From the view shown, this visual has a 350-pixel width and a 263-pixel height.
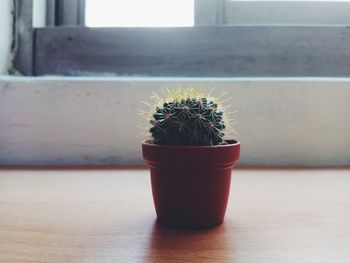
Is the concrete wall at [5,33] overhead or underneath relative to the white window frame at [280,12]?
underneath

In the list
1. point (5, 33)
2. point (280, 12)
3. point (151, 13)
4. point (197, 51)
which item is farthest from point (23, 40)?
point (280, 12)

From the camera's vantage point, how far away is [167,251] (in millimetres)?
479

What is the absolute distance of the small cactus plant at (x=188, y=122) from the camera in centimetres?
58

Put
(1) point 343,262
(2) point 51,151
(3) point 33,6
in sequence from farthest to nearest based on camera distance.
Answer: (3) point 33,6
(2) point 51,151
(1) point 343,262

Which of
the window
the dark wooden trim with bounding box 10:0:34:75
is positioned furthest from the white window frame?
the dark wooden trim with bounding box 10:0:34:75

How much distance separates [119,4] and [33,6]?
0.32 m

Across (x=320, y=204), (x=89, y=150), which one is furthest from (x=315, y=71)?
(x=89, y=150)

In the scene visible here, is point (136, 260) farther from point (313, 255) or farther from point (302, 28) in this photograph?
point (302, 28)

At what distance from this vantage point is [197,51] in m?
1.33

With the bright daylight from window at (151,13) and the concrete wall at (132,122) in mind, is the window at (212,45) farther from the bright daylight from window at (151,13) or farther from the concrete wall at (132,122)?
the concrete wall at (132,122)

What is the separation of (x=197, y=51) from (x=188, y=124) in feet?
2.63

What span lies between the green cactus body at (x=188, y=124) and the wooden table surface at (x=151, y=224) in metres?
0.14

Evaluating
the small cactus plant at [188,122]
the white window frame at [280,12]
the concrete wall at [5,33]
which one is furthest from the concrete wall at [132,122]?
the small cactus plant at [188,122]

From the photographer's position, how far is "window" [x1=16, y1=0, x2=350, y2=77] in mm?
1322
